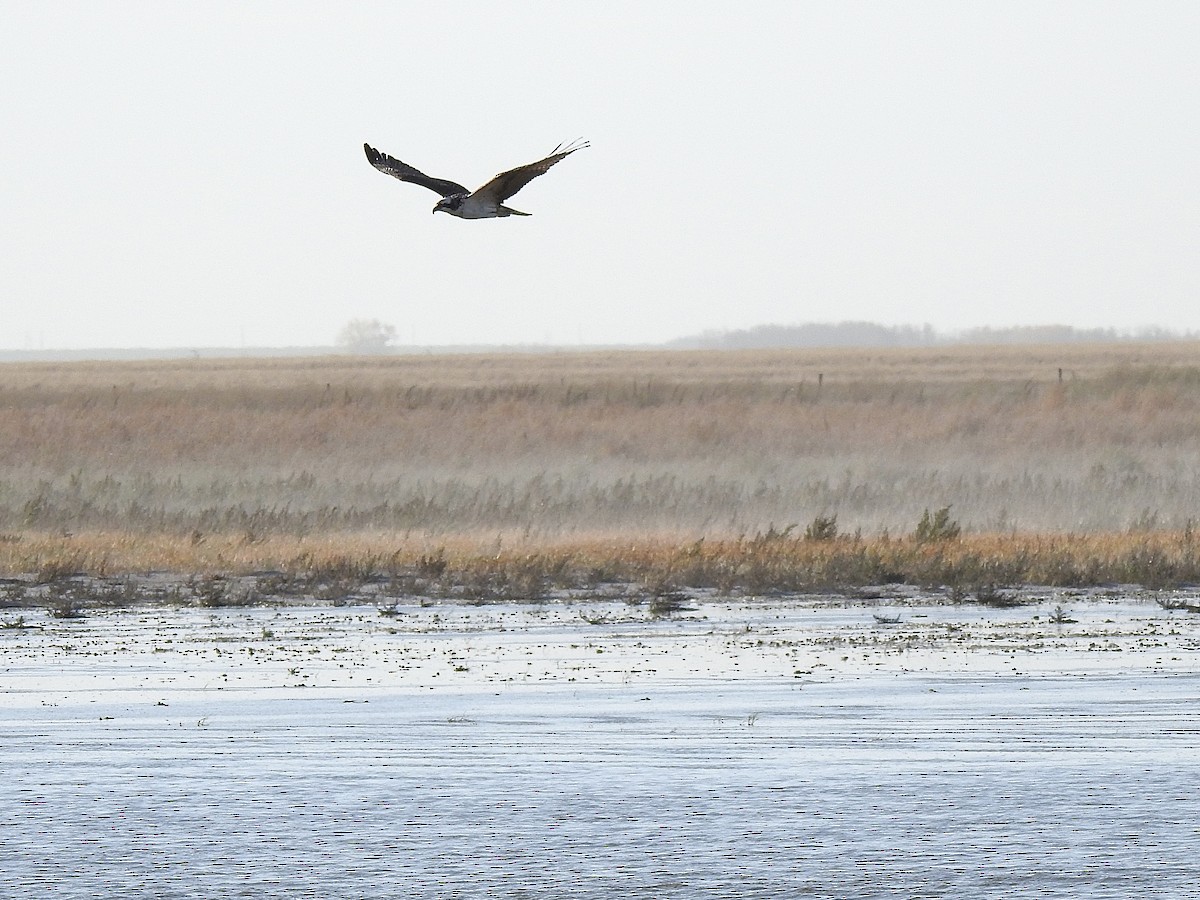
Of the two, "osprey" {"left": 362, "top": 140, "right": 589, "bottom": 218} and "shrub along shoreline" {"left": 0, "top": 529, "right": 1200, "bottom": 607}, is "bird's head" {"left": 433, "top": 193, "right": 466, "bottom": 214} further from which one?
"shrub along shoreline" {"left": 0, "top": 529, "right": 1200, "bottom": 607}

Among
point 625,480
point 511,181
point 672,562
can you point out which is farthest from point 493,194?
point 625,480

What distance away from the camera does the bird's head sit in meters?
12.3

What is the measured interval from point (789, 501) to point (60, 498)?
910 centimetres

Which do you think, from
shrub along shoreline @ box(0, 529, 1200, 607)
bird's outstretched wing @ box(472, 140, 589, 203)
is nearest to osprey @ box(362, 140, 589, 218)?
bird's outstretched wing @ box(472, 140, 589, 203)

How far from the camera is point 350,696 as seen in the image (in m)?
12.2

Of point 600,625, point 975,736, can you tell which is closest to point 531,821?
point 975,736

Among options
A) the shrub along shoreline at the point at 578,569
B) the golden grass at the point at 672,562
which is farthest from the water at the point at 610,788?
the golden grass at the point at 672,562

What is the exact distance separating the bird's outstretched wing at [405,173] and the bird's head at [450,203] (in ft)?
1.55

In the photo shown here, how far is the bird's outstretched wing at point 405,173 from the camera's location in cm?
1317

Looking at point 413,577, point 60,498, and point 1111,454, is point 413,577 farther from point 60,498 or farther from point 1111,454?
point 1111,454

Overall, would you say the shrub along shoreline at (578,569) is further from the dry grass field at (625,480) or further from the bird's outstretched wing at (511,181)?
the bird's outstretched wing at (511,181)

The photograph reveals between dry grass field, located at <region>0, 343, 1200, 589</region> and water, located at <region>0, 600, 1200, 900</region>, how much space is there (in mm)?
6667

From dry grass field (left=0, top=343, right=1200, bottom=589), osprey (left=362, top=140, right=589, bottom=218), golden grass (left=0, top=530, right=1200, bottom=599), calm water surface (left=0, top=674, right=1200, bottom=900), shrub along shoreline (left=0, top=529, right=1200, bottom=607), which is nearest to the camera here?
calm water surface (left=0, top=674, right=1200, bottom=900)

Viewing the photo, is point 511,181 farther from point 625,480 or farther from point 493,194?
point 625,480
